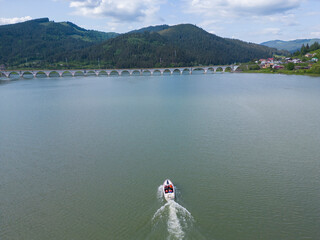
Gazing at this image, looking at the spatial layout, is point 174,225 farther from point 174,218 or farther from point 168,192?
point 168,192

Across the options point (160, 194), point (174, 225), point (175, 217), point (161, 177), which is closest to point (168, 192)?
point (160, 194)

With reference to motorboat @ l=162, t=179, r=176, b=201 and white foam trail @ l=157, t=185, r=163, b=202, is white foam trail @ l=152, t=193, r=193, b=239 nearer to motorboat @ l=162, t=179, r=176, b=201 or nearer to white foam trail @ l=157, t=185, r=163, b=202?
motorboat @ l=162, t=179, r=176, b=201

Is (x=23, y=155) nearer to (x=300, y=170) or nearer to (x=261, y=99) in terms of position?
(x=300, y=170)

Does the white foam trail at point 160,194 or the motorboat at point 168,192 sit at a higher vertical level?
the motorboat at point 168,192

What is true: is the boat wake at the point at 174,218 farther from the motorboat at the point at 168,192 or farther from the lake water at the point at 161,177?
the motorboat at the point at 168,192

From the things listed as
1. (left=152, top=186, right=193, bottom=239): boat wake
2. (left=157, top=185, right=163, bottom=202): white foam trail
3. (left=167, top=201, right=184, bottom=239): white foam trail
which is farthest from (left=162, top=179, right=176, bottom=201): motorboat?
(left=167, top=201, right=184, bottom=239): white foam trail

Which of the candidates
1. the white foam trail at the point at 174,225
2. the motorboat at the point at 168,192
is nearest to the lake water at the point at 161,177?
the white foam trail at the point at 174,225
